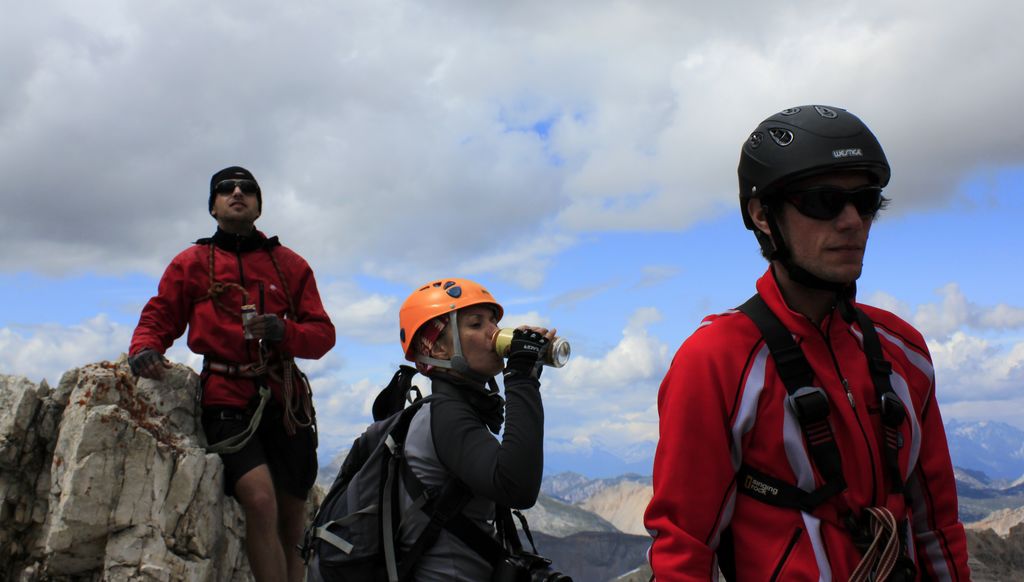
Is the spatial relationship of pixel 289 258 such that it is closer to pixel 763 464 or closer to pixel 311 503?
pixel 311 503

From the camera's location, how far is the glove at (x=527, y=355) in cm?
544

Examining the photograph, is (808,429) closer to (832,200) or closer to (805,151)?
(832,200)

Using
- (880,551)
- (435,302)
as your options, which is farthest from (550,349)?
(880,551)

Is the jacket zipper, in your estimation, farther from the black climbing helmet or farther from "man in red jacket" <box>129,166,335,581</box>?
"man in red jacket" <box>129,166,335,581</box>

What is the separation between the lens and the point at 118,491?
9.30 meters

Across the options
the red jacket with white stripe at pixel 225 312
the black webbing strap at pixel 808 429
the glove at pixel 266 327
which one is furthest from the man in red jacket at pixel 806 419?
the red jacket with white stripe at pixel 225 312

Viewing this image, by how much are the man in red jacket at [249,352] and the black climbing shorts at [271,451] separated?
0.01 m

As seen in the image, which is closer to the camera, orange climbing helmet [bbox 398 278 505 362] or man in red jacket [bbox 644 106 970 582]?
man in red jacket [bbox 644 106 970 582]

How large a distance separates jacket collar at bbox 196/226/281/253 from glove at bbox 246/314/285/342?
3.45 feet

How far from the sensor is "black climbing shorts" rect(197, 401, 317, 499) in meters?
8.91

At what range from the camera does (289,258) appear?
9375mm

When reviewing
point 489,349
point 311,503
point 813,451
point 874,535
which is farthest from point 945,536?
point 311,503

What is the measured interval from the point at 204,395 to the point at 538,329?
4946mm

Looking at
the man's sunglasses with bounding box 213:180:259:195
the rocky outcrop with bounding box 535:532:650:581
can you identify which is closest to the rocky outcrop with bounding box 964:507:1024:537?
the man's sunglasses with bounding box 213:180:259:195
